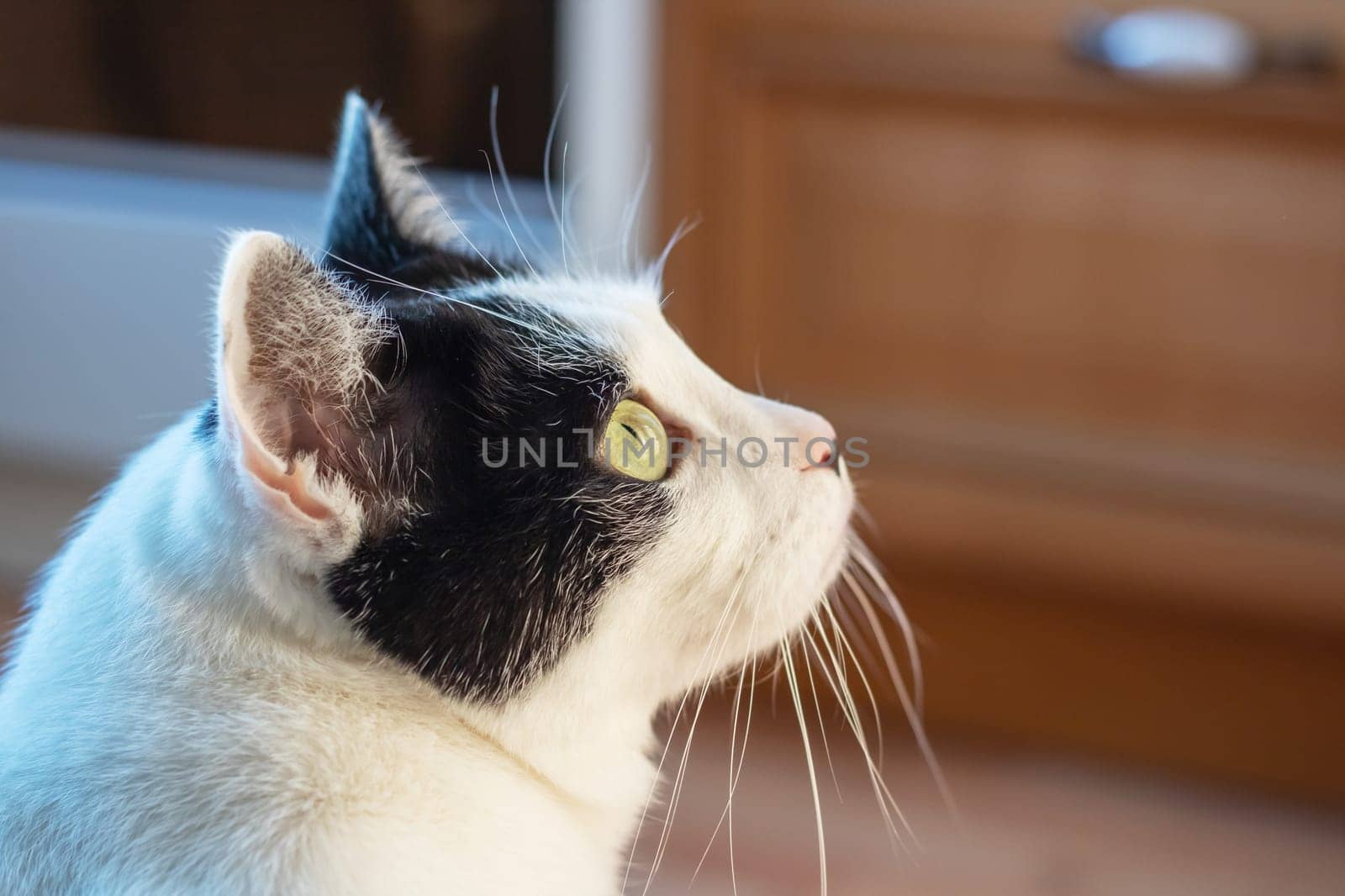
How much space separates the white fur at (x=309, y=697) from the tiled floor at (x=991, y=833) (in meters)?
0.55

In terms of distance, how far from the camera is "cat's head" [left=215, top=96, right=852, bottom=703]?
501 mm

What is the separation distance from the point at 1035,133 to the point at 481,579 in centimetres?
96

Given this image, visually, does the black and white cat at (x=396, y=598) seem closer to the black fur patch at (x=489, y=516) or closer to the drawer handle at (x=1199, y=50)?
the black fur patch at (x=489, y=516)

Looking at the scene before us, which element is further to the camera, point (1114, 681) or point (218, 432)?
point (1114, 681)

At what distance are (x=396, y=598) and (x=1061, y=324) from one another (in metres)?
1.01

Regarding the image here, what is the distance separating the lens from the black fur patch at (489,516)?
0.55 meters

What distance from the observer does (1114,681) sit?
4.79 ft

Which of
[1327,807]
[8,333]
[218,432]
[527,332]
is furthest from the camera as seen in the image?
[8,333]

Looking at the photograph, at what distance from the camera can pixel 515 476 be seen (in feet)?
1.89

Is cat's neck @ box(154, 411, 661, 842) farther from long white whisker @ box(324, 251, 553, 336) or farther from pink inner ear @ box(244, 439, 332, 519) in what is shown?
long white whisker @ box(324, 251, 553, 336)

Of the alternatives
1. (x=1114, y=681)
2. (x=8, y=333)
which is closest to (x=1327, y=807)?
(x=1114, y=681)

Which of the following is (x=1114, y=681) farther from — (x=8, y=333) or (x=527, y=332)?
(x=8, y=333)

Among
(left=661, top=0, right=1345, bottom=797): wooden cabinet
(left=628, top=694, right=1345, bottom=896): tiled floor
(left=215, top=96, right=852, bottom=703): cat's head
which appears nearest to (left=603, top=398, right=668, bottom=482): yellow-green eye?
(left=215, top=96, right=852, bottom=703): cat's head

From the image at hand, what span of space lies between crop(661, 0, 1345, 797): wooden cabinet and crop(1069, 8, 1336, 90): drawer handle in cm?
1
